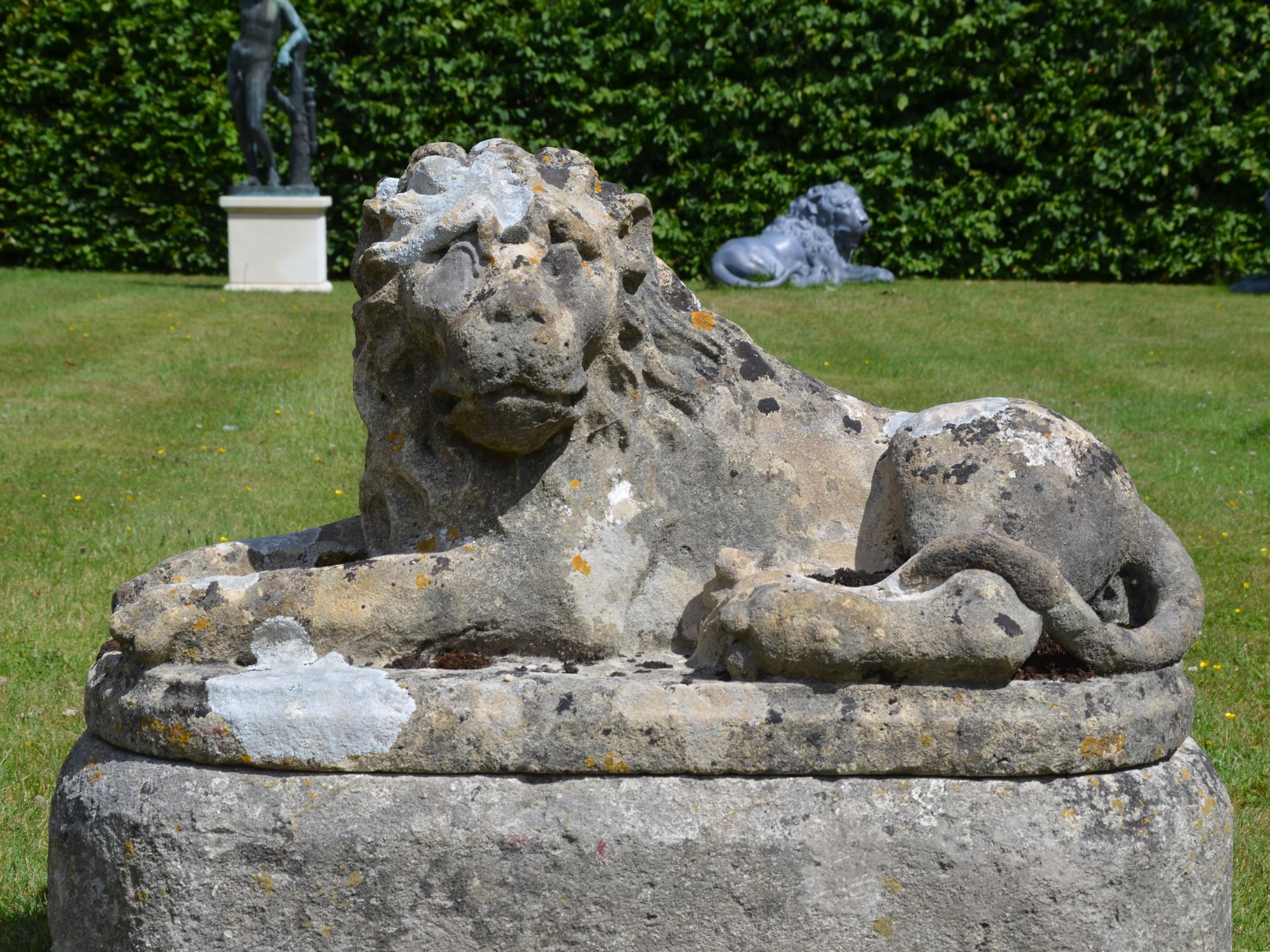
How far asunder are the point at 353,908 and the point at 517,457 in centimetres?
81

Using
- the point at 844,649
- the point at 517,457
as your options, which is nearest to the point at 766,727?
the point at 844,649

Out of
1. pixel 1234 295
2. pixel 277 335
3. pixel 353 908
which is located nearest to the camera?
pixel 353 908

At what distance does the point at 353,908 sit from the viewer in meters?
2.32

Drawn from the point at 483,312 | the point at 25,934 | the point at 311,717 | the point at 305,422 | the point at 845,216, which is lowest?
the point at 305,422

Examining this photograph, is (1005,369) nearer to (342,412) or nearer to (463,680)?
(342,412)

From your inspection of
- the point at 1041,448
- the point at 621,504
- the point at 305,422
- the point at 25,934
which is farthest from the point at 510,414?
the point at 305,422

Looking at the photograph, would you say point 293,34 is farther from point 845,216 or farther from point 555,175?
point 555,175

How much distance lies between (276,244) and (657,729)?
1044 centimetres

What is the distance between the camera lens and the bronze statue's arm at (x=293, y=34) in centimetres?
1149

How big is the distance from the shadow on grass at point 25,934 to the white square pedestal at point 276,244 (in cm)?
900

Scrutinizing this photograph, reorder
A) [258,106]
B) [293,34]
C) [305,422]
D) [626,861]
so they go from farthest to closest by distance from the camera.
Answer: [258,106], [293,34], [305,422], [626,861]

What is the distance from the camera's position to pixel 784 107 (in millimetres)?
12188

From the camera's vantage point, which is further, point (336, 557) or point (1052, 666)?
point (336, 557)

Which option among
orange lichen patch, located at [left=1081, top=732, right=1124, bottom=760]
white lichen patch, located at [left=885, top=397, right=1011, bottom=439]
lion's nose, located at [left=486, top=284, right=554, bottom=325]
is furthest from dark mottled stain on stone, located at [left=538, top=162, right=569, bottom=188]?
orange lichen patch, located at [left=1081, top=732, right=1124, bottom=760]
